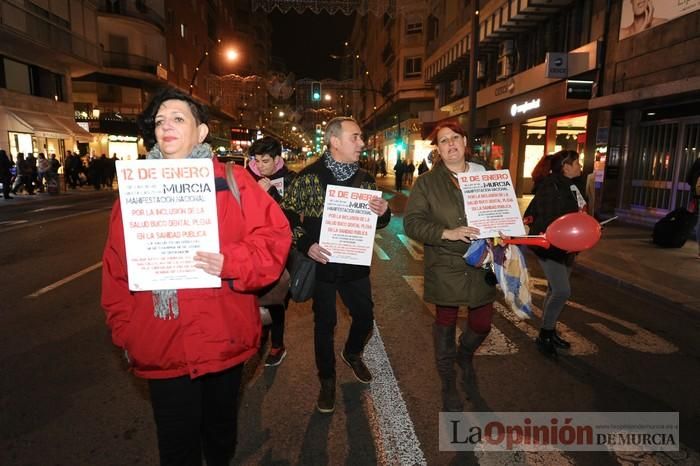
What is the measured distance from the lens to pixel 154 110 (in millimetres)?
2119

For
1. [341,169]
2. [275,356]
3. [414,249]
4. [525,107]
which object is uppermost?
[525,107]

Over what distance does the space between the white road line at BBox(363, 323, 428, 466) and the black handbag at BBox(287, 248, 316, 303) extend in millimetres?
1046

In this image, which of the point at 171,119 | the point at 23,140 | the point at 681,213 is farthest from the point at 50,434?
the point at 23,140

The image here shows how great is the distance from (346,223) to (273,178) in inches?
66.3

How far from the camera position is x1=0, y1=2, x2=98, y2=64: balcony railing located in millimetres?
21375

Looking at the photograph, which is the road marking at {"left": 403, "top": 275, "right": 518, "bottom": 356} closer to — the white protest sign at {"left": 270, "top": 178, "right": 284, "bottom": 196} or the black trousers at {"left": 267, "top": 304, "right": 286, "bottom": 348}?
the black trousers at {"left": 267, "top": 304, "right": 286, "bottom": 348}

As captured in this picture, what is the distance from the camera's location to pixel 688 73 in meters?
11.2

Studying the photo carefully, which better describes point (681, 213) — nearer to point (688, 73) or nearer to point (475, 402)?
point (688, 73)

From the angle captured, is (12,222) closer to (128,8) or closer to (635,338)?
(635,338)

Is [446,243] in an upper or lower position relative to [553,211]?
lower

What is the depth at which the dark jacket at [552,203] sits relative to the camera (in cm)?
436

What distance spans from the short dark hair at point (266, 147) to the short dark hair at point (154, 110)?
2487 mm

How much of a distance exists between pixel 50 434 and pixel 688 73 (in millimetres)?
→ 13909

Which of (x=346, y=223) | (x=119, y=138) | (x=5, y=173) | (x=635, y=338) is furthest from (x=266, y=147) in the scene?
(x=119, y=138)
